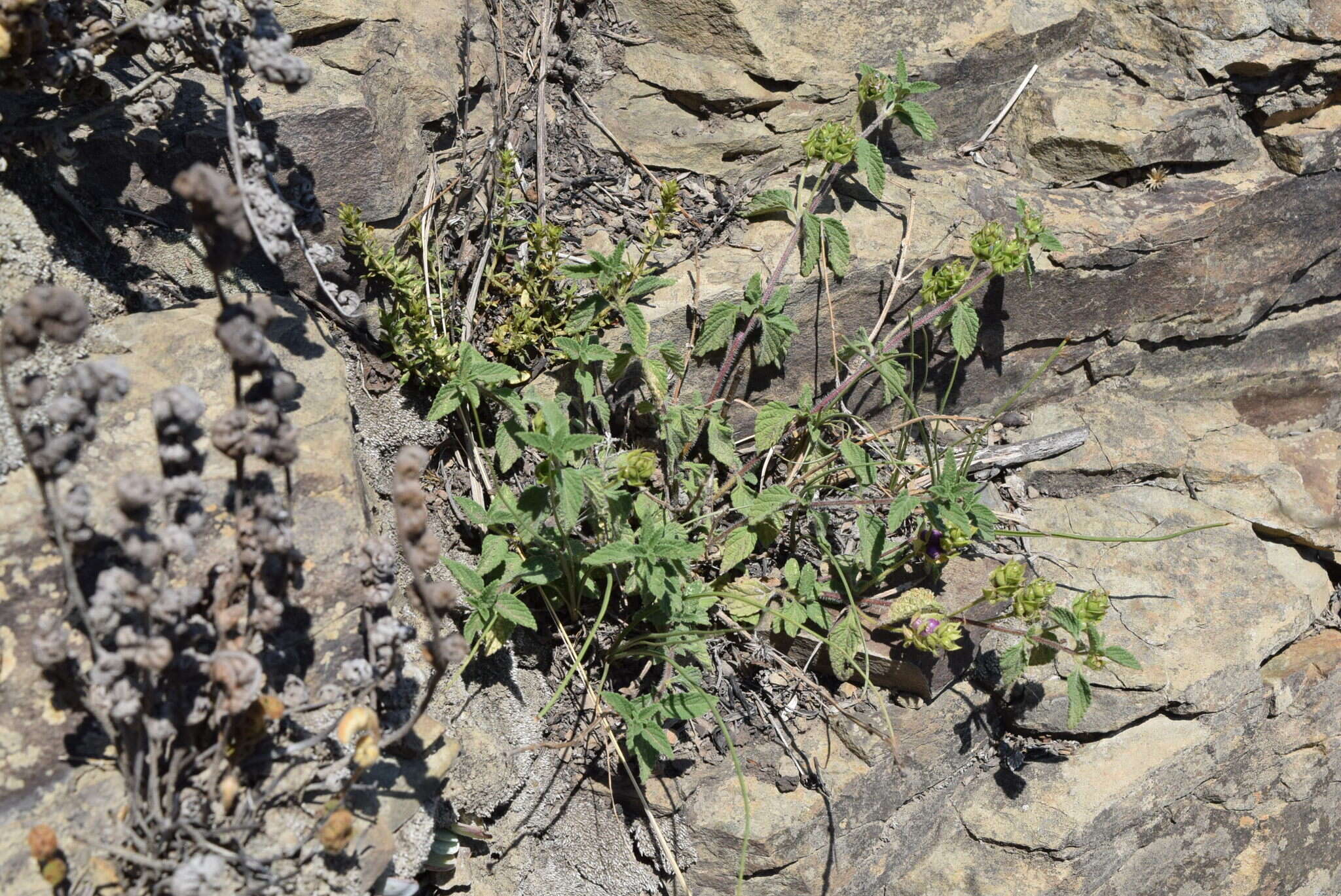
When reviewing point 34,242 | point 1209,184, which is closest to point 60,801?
point 34,242

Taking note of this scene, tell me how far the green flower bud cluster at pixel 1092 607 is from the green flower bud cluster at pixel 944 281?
1.16 m

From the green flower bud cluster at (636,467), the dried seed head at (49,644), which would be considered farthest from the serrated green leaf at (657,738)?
the dried seed head at (49,644)

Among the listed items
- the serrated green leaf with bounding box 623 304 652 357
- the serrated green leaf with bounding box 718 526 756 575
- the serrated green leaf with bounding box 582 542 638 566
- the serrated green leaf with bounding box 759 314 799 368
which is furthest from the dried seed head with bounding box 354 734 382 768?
the serrated green leaf with bounding box 759 314 799 368

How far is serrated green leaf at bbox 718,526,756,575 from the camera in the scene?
3314 millimetres

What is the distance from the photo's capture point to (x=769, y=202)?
369 centimetres

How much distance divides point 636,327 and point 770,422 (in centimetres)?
60

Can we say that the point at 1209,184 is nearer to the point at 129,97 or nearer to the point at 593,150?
the point at 593,150

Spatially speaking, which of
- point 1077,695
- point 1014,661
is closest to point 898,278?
point 1014,661

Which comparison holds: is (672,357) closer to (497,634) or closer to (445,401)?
(445,401)

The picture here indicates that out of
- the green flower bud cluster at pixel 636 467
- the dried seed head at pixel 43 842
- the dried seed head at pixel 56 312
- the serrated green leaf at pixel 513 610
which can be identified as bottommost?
the serrated green leaf at pixel 513 610

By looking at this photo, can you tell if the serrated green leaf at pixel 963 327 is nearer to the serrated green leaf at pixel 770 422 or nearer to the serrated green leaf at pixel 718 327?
A: the serrated green leaf at pixel 770 422

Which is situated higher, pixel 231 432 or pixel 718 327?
pixel 231 432

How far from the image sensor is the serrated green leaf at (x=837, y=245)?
3615mm

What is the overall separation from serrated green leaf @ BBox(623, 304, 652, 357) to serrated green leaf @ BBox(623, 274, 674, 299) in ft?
0.17
